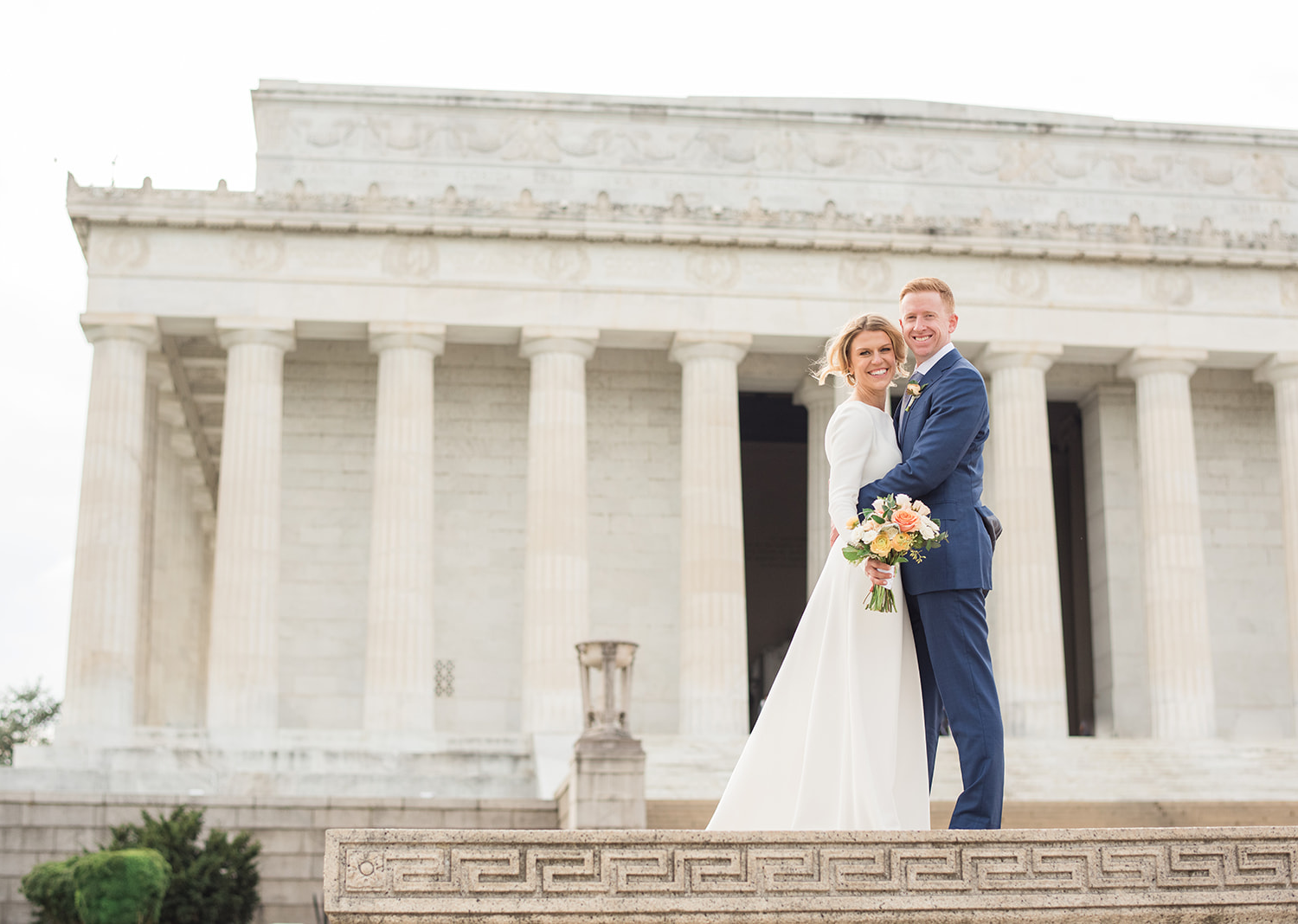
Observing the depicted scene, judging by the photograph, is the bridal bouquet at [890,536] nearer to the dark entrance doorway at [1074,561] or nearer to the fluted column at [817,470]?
the fluted column at [817,470]

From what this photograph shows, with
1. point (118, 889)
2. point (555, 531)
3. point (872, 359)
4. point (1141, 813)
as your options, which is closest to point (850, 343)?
point (872, 359)

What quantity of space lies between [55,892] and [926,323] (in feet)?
61.9

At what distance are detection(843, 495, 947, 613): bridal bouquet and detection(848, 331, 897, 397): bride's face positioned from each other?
28.6 inches

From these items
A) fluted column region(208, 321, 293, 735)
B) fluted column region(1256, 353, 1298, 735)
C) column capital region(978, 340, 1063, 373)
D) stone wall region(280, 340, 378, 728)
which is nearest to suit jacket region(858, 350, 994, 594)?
fluted column region(208, 321, 293, 735)

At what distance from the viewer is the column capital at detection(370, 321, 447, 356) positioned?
126ft

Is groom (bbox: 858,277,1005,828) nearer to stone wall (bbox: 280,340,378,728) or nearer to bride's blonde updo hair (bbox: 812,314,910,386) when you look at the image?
bride's blonde updo hair (bbox: 812,314,910,386)

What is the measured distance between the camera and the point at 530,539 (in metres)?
38.1

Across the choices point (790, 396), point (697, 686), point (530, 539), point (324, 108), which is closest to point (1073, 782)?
point (697, 686)

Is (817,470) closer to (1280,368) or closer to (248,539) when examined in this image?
(1280,368)

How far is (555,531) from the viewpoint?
37969mm

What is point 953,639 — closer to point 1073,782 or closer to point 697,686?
point 1073,782

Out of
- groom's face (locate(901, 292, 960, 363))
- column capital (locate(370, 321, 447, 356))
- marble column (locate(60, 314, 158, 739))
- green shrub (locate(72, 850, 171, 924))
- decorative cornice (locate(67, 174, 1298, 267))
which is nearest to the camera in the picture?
groom's face (locate(901, 292, 960, 363))

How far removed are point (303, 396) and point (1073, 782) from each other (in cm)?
2137

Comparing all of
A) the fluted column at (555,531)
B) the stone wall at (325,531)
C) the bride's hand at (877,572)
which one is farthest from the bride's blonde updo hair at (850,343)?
the stone wall at (325,531)
